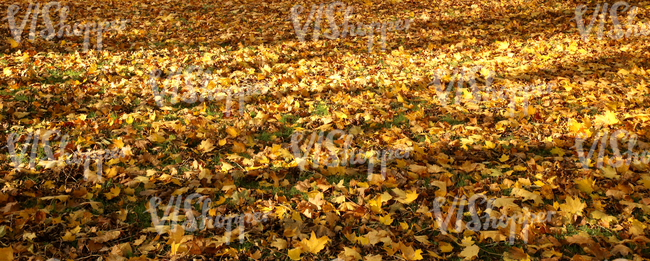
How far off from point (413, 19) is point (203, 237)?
7.48 meters

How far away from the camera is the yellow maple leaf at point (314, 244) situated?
9.09 feet

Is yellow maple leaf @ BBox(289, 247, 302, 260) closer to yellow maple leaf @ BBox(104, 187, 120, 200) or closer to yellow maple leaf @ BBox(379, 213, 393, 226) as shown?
yellow maple leaf @ BBox(379, 213, 393, 226)

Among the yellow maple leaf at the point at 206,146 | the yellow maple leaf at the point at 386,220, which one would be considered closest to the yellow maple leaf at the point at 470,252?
the yellow maple leaf at the point at 386,220

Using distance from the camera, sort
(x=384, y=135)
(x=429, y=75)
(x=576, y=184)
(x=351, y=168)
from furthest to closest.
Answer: (x=429, y=75) < (x=384, y=135) < (x=351, y=168) < (x=576, y=184)

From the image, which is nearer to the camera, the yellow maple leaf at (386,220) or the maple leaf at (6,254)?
the maple leaf at (6,254)

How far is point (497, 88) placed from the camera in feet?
18.9

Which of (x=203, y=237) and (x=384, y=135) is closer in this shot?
(x=203, y=237)

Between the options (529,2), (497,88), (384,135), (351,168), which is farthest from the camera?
(529,2)

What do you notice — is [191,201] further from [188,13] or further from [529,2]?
[529,2]

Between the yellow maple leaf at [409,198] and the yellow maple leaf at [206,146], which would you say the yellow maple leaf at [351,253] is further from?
the yellow maple leaf at [206,146]

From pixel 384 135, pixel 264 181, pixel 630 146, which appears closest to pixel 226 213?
pixel 264 181

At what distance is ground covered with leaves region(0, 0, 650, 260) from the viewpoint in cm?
287

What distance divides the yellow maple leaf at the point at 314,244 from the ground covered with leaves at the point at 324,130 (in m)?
0.01

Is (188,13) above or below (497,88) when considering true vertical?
above
